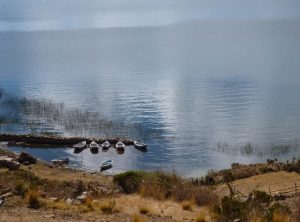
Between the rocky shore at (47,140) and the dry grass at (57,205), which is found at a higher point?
the dry grass at (57,205)

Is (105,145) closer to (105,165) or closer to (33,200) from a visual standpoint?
(105,165)

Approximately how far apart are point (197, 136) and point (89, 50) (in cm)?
6992

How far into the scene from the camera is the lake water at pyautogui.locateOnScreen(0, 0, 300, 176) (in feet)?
143

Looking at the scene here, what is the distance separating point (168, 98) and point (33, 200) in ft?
151

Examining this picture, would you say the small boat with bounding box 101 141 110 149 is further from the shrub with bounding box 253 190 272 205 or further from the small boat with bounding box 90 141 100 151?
the shrub with bounding box 253 190 272 205

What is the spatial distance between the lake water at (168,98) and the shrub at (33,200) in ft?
73.9

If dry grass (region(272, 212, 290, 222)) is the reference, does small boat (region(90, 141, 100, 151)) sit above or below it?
below

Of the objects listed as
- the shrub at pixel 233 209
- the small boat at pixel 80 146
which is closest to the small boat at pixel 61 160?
the small boat at pixel 80 146

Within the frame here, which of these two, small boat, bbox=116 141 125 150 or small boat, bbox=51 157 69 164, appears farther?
small boat, bbox=116 141 125 150

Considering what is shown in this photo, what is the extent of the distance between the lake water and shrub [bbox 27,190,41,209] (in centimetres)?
2252

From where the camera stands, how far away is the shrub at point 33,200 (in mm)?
15945

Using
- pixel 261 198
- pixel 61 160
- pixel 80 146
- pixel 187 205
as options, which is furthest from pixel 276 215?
pixel 80 146

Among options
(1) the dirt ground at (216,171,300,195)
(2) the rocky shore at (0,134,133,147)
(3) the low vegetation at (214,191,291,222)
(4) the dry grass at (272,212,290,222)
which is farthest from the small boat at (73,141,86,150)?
(4) the dry grass at (272,212,290,222)

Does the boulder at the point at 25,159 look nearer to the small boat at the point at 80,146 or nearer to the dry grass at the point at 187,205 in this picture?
the small boat at the point at 80,146
